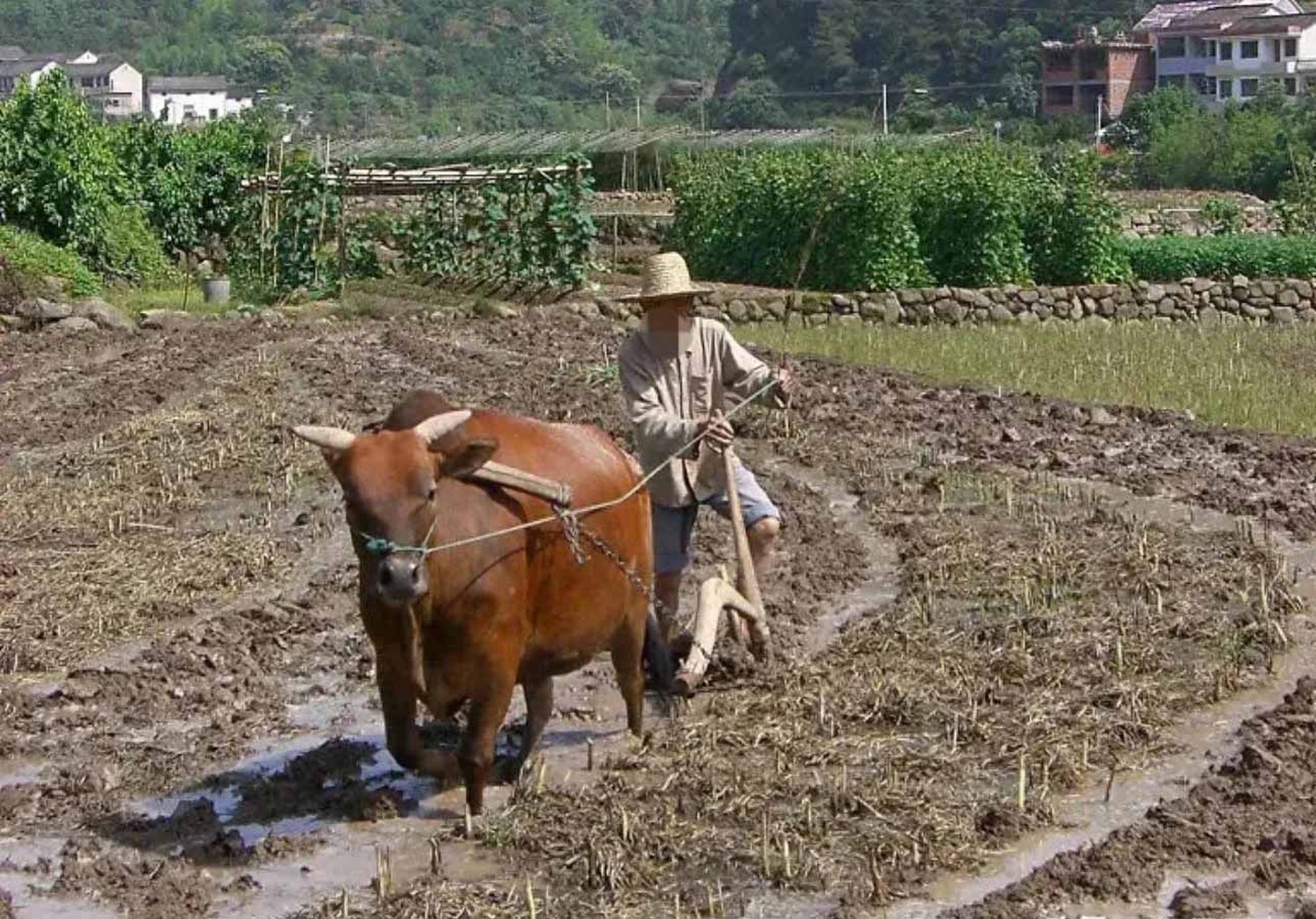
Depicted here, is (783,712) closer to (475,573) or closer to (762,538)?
(762,538)

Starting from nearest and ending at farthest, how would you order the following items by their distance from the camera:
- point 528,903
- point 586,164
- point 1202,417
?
point 528,903 < point 1202,417 < point 586,164

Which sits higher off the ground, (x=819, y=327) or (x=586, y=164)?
(x=586, y=164)

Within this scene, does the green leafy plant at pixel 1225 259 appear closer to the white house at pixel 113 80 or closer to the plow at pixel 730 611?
the plow at pixel 730 611

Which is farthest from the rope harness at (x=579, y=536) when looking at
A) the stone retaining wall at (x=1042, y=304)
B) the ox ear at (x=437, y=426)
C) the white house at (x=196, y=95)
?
the white house at (x=196, y=95)

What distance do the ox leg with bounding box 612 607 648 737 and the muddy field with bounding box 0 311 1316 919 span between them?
0.12 metres

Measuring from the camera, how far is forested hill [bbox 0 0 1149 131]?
86.2 metres

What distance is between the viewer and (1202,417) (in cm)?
1505

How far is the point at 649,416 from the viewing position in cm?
770

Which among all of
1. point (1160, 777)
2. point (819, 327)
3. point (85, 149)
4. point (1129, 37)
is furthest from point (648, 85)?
point (1160, 777)

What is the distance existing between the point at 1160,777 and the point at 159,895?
3000mm

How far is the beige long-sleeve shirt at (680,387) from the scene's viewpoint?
305 inches

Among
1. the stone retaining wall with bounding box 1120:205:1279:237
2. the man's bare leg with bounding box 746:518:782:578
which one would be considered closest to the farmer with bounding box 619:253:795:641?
the man's bare leg with bounding box 746:518:782:578

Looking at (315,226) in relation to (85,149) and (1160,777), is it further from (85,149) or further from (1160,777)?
(1160,777)

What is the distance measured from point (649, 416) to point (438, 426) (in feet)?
4.99
